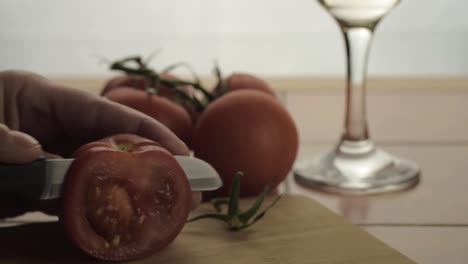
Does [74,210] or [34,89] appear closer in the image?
[74,210]

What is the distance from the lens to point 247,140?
0.80 meters

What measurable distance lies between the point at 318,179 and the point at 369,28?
0.53ft

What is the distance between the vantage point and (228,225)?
0.68 m

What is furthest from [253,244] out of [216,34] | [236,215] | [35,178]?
[216,34]

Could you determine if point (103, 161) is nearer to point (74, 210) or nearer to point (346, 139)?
point (74, 210)

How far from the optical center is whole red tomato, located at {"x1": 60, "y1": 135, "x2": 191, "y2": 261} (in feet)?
1.97

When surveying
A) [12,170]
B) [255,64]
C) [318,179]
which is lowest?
[255,64]

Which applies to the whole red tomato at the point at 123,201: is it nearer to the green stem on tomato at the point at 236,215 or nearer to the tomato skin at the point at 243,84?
the green stem on tomato at the point at 236,215

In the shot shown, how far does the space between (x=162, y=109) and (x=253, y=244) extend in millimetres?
240

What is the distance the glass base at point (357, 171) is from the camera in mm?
857

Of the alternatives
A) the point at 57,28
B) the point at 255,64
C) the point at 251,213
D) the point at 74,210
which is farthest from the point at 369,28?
the point at 57,28

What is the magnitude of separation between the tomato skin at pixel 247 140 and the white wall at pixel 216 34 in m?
1.21

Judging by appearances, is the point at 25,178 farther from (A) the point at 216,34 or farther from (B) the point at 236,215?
(A) the point at 216,34

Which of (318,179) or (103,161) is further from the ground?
(103,161)
